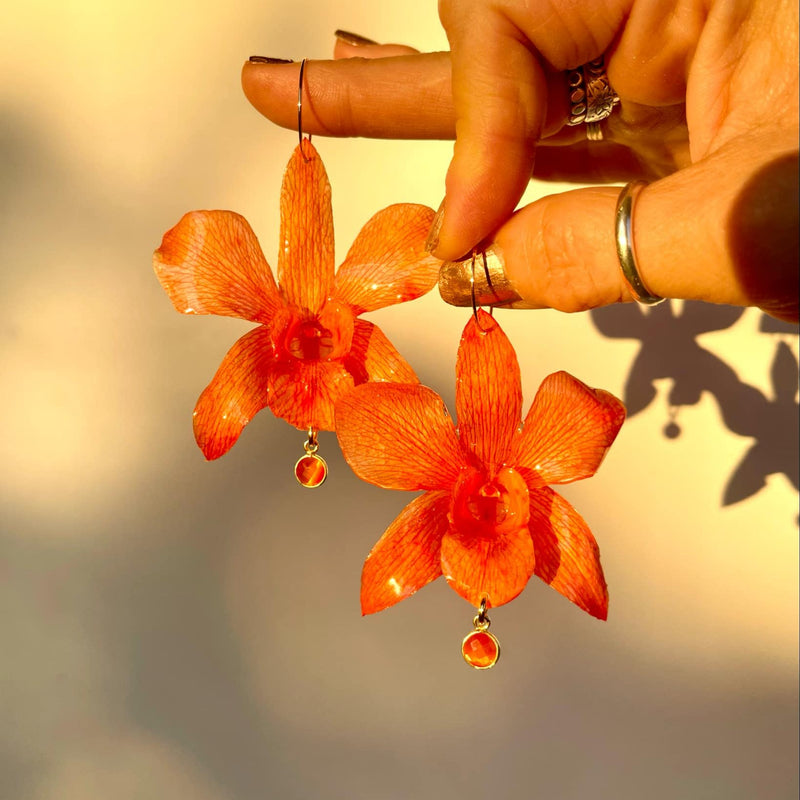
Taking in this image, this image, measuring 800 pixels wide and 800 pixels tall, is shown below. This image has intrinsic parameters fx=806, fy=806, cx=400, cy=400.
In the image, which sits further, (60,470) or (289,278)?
(60,470)

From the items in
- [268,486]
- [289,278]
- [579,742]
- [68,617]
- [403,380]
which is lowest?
[579,742]

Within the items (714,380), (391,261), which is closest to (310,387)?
(391,261)

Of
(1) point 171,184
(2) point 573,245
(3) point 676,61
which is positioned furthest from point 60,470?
(3) point 676,61

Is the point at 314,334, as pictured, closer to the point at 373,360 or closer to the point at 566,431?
the point at 373,360

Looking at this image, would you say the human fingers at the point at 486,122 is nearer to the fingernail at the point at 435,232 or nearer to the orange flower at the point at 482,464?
the fingernail at the point at 435,232

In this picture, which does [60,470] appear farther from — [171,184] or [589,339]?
[589,339]

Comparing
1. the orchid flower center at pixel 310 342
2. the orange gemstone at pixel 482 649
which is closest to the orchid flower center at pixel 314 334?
the orchid flower center at pixel 310 342

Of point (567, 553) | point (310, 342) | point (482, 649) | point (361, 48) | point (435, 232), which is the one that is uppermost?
point (361, 48)

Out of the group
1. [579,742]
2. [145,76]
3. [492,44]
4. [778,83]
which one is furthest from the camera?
[579,742]
